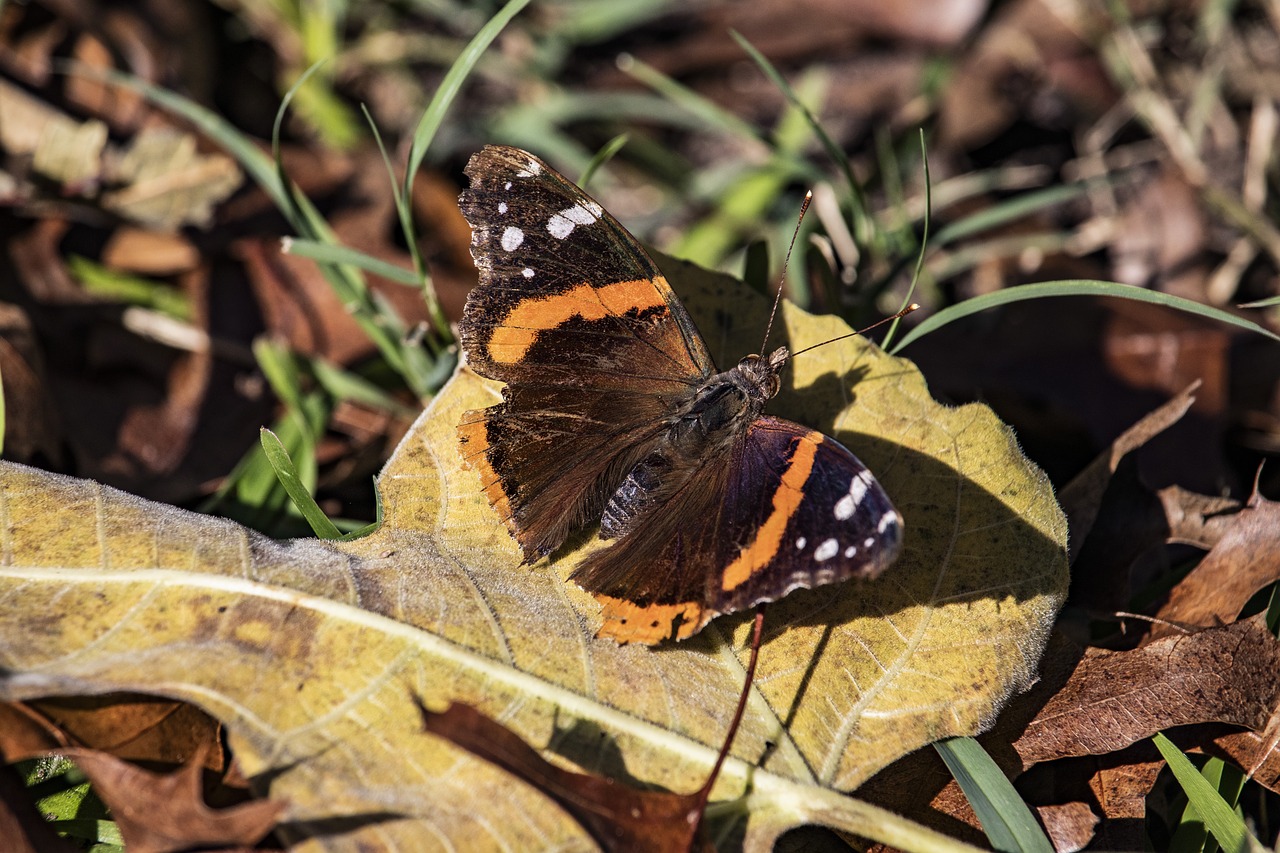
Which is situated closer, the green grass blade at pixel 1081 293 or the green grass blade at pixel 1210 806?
the green grass blade at pixel 1210 806

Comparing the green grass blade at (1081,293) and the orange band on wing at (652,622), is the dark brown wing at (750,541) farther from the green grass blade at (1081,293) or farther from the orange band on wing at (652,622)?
the green grass blade at (1081,293)

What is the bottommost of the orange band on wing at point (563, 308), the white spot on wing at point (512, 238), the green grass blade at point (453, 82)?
the orange band on wing at point (563, 308)

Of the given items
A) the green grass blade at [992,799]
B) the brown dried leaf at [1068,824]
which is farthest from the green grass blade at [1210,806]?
the green grass blade at [992,799]

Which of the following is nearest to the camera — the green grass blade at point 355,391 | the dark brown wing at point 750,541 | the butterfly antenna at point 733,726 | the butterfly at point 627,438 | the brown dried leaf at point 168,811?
the brown dried leaf at point 168,811

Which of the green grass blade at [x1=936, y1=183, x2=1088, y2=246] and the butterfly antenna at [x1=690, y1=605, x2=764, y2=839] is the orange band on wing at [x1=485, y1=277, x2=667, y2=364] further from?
the green grass blade at [x1=936, y1=183, x2=1088, y2=246]

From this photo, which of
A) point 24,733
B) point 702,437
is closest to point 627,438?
point 702,437

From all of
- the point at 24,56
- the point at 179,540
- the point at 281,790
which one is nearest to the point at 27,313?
the point at 24,56

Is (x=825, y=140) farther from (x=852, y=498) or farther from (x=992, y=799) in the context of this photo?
(x=992, y=799)

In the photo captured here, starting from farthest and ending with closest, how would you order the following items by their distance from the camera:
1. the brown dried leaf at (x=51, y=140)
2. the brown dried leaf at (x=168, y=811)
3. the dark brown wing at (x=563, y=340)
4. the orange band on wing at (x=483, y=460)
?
1. the brown dried leaf at (x=51, y=140)
2. the dark brown wing at (x=563, y=340)
3. the orange band on wing at (x=483, y=460)
4. the brown dried leaf at (x=168, y=811)

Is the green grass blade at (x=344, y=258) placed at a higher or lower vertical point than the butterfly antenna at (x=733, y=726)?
higher
